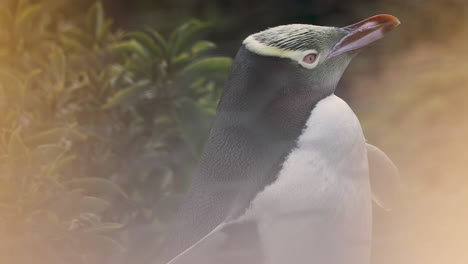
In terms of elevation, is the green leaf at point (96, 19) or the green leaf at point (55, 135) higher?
the green leaf at point (96, 19)

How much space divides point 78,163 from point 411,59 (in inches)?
19.8

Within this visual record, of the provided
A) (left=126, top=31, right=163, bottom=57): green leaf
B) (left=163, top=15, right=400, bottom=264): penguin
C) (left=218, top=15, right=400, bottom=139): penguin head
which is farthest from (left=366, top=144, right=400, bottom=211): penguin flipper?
(left=126, top=31, right=163, bottom=57): green leaf

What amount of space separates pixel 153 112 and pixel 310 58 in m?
0.27

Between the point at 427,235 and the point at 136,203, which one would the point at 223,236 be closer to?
the point at 136,203

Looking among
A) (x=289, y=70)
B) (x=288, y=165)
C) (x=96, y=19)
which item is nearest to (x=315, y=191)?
(x=288, y=165)

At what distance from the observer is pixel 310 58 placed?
78 cm

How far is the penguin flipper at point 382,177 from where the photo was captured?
0.84m

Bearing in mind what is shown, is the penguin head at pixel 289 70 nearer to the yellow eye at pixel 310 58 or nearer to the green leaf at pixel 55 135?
the yellow eye at pixel 310 58

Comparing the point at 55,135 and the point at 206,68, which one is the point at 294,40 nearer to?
the point at 206,68

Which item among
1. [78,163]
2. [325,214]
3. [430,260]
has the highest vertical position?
[78,163]

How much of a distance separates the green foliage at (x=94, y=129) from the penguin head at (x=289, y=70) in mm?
91

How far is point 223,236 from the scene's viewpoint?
31.9 inches

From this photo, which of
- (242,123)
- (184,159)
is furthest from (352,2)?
(184,159)

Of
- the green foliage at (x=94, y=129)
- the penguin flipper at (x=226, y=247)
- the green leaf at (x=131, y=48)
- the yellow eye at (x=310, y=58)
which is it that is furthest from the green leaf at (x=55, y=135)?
the yellow eye at (x=310, y=58)
